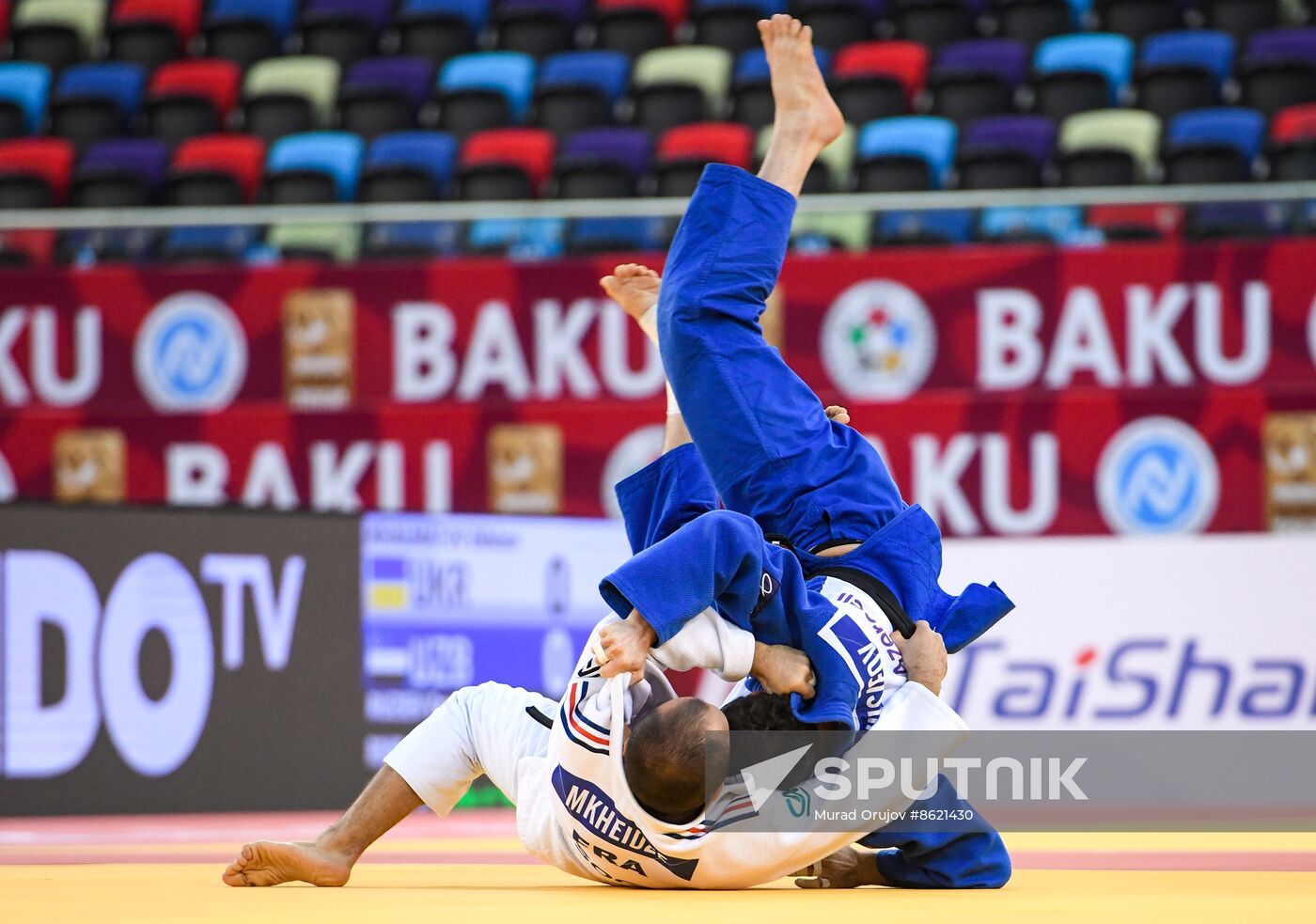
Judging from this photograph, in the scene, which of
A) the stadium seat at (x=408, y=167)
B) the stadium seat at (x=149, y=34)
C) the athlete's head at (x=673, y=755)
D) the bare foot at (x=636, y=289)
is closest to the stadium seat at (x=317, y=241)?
the stadium seat at (x=408, y=167)

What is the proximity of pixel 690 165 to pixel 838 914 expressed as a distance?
6646 mm

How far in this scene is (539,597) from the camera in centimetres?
686

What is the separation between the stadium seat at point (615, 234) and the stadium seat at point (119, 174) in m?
2.83

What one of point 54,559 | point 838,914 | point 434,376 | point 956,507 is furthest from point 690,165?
point 838,914

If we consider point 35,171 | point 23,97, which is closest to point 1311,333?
point 35,171

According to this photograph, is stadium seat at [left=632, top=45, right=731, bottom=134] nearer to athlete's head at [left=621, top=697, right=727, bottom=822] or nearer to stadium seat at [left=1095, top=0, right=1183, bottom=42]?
stadium seat at [left=1095, top=0, right=1183, bottom=42]

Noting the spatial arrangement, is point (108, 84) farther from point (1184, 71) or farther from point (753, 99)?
point (1184, 71)

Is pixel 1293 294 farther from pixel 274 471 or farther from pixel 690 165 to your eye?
pixel 274 471

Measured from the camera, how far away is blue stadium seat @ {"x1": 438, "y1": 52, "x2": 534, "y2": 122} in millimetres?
10484

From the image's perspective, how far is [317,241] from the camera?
27.7ft

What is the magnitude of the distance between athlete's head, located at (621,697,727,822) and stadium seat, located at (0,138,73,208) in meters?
7.65

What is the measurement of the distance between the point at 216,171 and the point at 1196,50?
5284mm

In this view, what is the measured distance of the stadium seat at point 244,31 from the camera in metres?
11.2

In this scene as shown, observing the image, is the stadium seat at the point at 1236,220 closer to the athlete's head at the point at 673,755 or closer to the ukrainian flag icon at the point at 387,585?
the ukrainian flag icon at the point at 387,585
